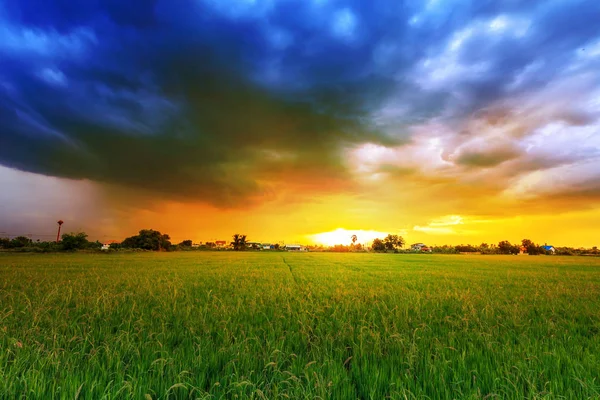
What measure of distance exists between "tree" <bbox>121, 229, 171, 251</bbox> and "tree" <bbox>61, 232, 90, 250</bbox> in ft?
82.6

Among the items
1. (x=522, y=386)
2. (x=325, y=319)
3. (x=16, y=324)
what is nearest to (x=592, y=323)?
(x=522, y=386)

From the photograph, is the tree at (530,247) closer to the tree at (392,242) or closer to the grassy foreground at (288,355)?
the tree at (392,242)

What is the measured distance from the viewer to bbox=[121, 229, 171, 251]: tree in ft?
264

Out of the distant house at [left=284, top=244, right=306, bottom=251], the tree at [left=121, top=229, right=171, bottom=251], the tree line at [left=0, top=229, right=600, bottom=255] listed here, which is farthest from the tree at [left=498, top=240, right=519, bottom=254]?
the tree at [left=121, top=229, right=171, bottom=251]

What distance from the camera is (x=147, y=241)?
8100 cm

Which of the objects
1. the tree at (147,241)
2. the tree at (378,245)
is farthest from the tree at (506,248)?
the tree at (147,241)

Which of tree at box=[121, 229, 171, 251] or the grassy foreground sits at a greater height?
tree at box=[121, 229, 171, 251]

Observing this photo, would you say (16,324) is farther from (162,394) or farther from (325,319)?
(325,319)

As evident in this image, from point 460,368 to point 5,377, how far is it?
5.28 meters

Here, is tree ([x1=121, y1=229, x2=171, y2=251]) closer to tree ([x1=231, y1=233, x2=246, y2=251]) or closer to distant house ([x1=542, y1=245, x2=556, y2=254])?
tree ([x1=231, y1=233, x2=246, y2=251])

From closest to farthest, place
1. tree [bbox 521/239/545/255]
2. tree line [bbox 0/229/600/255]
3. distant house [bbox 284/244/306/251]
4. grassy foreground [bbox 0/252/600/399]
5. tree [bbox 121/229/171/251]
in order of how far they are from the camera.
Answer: grassy foreground [bbox 0/252/600/399]
tree line [bbox 0/229/600/255]
tree [bbox 121/229/171/251]
tree [bbox 521/239/545/255]
distant house [bbox 284/244/306/251]

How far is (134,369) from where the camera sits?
3676 mm

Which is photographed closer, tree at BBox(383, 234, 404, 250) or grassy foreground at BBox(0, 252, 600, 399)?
grassy foreground at BBox(0, 252, 600, 399)

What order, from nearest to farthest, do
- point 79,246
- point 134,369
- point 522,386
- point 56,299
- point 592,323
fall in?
point 522,386 < point 134,369 < point 592,323 < point 56,299 < point 79,246
